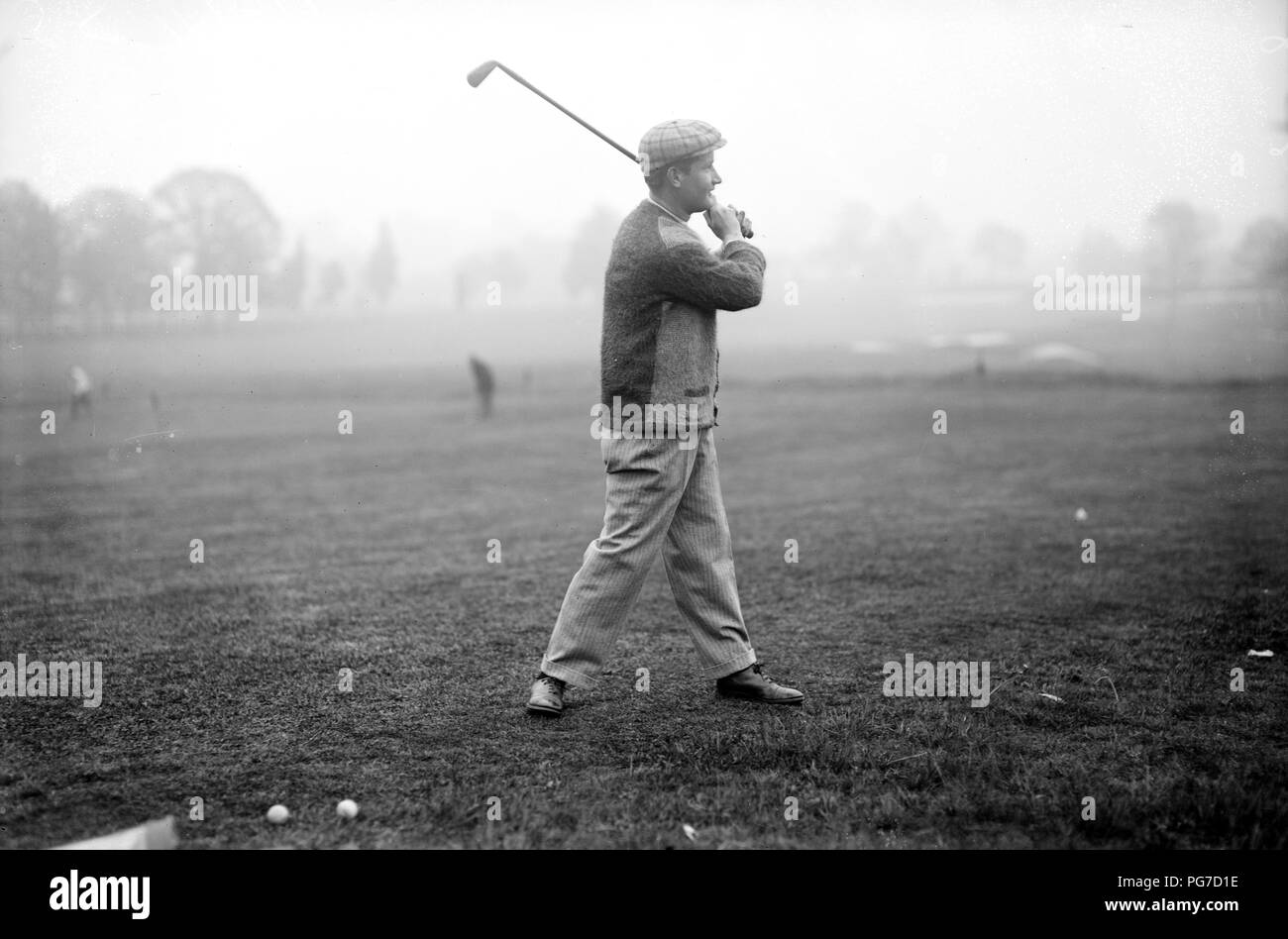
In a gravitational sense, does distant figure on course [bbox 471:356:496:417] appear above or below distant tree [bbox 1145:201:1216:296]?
below

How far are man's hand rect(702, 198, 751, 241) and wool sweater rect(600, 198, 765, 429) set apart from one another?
4.7 inches

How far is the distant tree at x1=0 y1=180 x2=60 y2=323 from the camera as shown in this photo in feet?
42.3

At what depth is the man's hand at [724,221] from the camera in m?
4.76

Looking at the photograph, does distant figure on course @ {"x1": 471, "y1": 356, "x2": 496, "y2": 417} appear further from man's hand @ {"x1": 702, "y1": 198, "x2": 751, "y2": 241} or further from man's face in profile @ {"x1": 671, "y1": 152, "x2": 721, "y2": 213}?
man's face in profile @ {"x1": 671, "y1": 152, "x2": 721, "y2": 213}

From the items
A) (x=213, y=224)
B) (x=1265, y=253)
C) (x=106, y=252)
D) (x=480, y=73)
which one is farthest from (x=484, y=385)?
(x=480, y=73)

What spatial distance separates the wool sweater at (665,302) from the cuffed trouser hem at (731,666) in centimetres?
95

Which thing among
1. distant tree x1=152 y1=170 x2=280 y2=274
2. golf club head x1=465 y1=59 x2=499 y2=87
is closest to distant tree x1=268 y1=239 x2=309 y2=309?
distant tree x1=152 y1=170 x2=280 y2=274

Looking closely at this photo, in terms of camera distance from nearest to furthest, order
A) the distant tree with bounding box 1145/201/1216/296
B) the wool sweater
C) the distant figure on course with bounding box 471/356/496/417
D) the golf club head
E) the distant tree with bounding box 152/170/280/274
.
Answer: the wool sweater < the golf club head < the distant figure on course with bounding box 471/356/496/417 < the distant tree with bounding box 152/170/280/274 < the distant tree with bounding box 1145/201/1216/296

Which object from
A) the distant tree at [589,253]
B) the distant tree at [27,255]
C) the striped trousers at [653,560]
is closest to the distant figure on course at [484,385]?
the distant tree at [27,255]

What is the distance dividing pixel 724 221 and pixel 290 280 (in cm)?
2720

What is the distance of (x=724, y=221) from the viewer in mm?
4781

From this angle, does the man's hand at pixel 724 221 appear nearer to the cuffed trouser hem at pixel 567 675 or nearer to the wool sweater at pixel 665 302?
the wool sweater at pixel 665 302

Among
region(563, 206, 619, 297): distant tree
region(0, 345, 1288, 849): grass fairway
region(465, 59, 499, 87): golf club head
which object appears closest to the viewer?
region(0, 345, 1288, 849): grass fairway

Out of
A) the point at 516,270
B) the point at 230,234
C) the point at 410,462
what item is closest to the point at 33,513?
the point at 410,462
